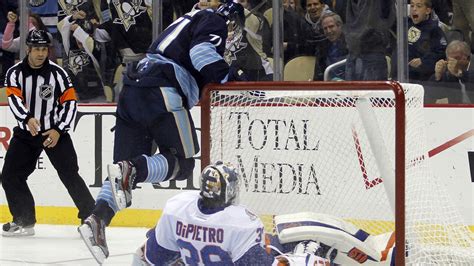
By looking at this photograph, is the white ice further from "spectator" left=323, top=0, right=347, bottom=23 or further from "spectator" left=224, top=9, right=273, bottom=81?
"spectator" left=323, top=0, right=347, bottom=23

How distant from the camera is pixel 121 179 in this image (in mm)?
4973

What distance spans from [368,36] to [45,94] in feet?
6.78

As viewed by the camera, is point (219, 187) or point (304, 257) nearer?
point (219, 187)

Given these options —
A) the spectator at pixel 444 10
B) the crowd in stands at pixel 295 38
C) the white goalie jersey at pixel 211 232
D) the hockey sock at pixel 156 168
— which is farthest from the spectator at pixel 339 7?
the white goalie jersey at pixel 211 232

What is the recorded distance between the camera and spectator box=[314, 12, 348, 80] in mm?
7516

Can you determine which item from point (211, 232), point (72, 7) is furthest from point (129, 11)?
point (211, 232)

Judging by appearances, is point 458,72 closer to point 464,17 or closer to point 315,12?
point 464,17

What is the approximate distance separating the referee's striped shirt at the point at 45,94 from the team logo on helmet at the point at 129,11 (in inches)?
30.7

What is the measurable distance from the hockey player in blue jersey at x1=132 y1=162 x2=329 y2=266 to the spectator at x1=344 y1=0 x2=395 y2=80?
3.15 meters

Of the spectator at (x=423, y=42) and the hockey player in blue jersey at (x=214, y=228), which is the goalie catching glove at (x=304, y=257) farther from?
the spectator at (x=423, y=42)

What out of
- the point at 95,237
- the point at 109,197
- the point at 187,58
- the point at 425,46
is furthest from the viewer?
the point at 425,46

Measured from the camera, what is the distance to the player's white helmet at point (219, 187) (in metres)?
4.23

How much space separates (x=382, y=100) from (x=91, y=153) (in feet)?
11.2

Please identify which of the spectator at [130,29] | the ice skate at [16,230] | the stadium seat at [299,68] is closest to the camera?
the ice skate at [16,230]
